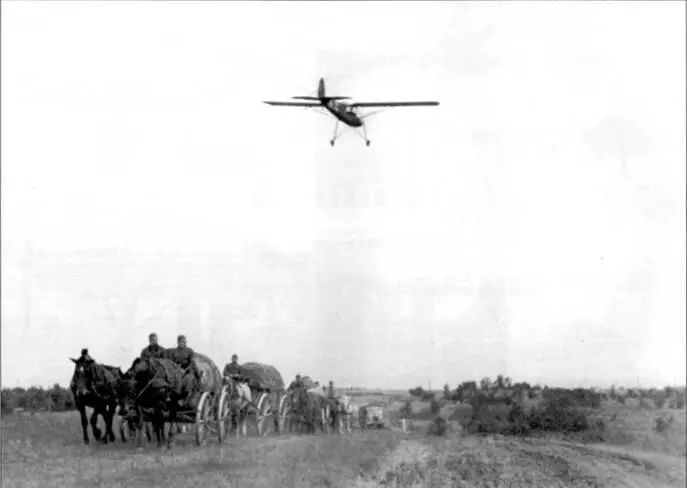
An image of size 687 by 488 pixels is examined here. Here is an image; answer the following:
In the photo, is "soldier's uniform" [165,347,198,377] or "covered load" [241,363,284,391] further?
"covered load" [241,363,284,391]

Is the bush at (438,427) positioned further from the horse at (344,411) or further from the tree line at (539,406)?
the horse at (344,411)

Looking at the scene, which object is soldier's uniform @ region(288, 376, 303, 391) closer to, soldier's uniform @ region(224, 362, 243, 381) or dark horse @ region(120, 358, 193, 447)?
soldier's uniform @ region(224, 362, 243, 381)

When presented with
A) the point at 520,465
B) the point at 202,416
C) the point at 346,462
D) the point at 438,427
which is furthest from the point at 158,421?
the point at 438,427

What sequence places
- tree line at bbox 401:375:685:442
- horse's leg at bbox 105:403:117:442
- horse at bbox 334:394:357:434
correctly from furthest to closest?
horse at bbox 334:394:357:434, tree line at bbox 401:375:685:442, horse's leg at bbox 105:403:117:442

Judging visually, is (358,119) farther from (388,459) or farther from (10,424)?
(10,424)

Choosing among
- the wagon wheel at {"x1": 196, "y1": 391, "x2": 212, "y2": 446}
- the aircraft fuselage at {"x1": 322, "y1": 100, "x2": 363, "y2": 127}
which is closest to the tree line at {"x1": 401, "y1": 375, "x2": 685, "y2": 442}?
the wagon wheel at {"x1": 196, "y1": 391, "x2": 212, "y2": 446}

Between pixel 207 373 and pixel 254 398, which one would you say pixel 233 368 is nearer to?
pixel 254 398

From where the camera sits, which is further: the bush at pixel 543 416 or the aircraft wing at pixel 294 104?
the bush at pixel 543 416

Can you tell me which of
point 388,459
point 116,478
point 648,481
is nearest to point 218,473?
point 116,478

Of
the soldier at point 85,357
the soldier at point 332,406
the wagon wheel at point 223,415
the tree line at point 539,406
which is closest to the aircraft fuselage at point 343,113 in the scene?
the wagon wheel at point 223,415
